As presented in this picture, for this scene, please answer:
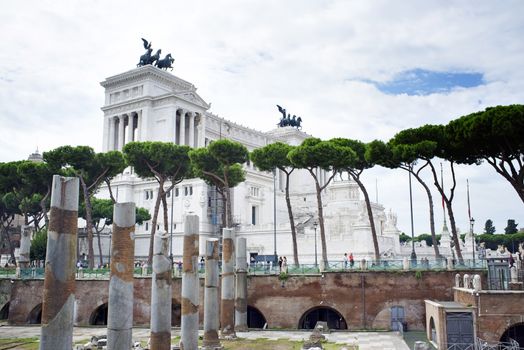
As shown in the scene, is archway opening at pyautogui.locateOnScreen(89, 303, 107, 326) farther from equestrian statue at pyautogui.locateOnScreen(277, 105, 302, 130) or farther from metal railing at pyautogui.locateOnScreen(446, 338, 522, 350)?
equestrian statue at pyautogui.locateOnScreen(277, 105, 302, 130)

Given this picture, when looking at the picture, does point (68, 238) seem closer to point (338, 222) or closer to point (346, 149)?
point (346, 149)

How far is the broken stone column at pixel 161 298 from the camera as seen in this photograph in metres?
21.5

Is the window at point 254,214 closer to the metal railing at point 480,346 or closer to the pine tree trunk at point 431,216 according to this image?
the pine tree trunk at point 431,216

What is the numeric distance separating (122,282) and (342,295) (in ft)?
73.1

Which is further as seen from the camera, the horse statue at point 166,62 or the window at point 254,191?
the horse statue at point 166,62

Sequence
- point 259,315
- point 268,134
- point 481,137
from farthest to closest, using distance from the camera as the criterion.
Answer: point 268,134 < point 259,315 < point 481,137

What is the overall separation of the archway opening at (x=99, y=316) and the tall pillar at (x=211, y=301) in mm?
16620

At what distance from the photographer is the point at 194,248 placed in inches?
965

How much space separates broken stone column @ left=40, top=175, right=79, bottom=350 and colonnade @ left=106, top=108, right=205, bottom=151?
68966 millimetres

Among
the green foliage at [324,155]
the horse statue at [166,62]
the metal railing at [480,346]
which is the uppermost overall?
the horse statue at [166,62]

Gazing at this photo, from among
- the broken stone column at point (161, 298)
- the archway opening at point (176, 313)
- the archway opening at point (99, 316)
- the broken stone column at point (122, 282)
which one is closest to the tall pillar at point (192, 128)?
the archway opening at point (99, 316)

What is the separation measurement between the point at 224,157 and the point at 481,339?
2718cm

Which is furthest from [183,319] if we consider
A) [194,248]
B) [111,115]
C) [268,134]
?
[268,134]

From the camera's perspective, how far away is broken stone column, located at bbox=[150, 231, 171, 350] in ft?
70.5
